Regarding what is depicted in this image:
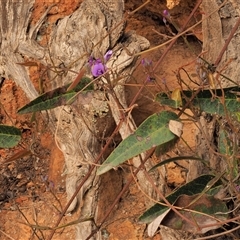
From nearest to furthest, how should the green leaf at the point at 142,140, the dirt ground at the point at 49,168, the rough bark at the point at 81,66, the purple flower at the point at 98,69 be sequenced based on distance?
the green leaf at the point at 142,140 → the purple flower at the point at 98,69 → the rough bark at the point at 81,66 → the dirt ground at the point at 49,168

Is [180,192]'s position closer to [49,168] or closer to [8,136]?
[8,136]

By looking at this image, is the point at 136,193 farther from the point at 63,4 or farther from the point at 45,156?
the point at 63,4

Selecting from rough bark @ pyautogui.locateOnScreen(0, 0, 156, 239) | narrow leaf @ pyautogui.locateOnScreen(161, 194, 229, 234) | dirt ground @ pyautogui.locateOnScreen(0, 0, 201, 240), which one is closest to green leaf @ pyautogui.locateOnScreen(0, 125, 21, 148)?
narrow leaf @ pyautogui.locateOnScreen(161, 194, 229, 234)

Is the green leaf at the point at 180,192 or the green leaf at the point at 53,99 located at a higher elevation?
the green leaf at the point at 53,99

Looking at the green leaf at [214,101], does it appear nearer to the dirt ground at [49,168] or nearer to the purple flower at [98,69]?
the purple flower at [98,69]

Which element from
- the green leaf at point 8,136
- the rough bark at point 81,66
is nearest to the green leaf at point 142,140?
the green leaf at point 8,136

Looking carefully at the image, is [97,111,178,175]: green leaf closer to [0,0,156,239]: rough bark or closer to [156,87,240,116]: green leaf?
[156,87,240,116]: green leaf
